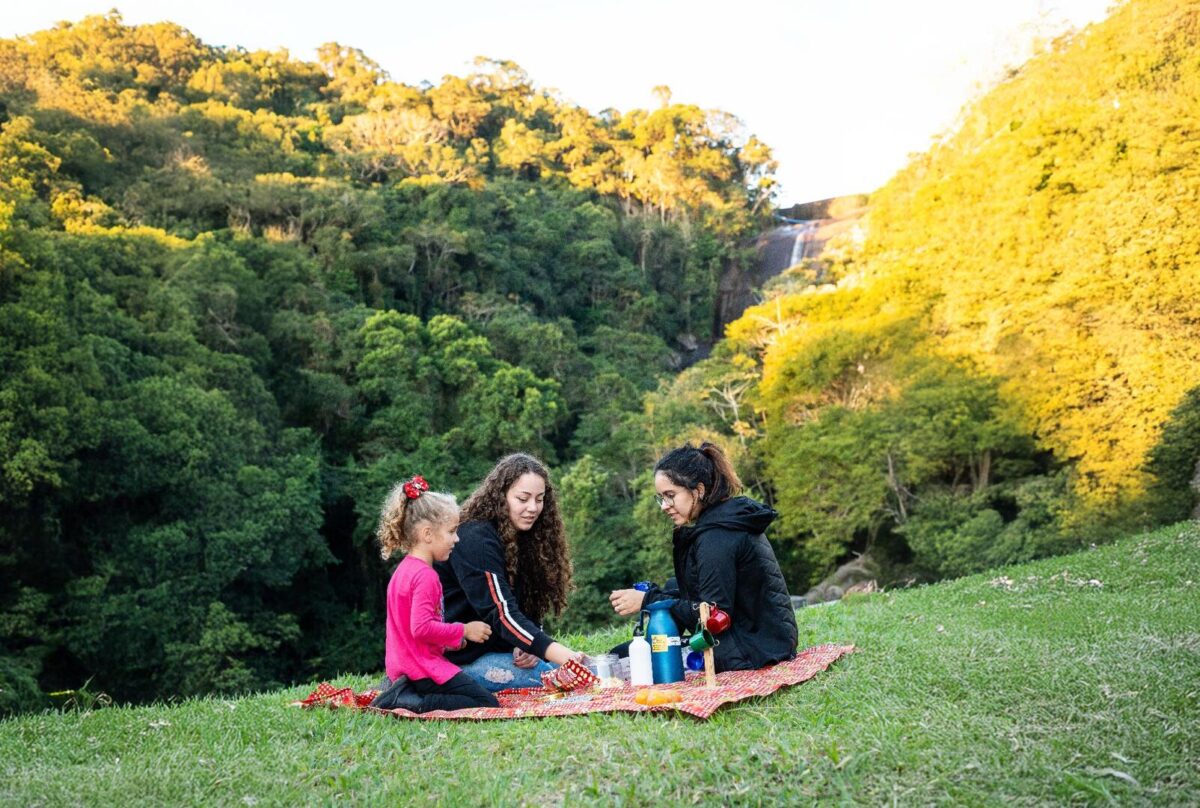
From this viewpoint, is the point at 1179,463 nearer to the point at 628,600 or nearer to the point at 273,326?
the point at 628,600

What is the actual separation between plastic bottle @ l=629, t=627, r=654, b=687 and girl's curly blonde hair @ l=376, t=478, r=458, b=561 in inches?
42.2

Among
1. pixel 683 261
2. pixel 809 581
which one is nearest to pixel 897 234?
pixel 809 581

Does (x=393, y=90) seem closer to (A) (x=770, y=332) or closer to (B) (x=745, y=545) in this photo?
(A) (x=770, y=332)

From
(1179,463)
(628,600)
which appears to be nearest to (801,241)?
(1179,463)

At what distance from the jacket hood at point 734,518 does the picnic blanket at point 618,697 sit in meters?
0.71

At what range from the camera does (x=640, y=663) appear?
4629mm

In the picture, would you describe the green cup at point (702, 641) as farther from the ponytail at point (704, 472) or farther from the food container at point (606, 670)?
the ponytail at point (704, 472)

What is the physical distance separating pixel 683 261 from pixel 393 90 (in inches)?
659

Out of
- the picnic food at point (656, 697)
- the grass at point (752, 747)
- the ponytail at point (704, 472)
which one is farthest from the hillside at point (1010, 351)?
the picnic food at point (656, 697)

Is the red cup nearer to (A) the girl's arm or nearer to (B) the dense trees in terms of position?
(A) the girl's arm

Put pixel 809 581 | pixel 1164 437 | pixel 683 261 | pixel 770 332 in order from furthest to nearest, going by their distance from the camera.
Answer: pixel 683 261, pixel 770 332, pixel 809 581, pixel 1164 437

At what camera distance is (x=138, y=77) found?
3731 centimetres

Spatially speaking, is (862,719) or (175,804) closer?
(175,804)

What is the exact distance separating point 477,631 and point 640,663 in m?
0.81
